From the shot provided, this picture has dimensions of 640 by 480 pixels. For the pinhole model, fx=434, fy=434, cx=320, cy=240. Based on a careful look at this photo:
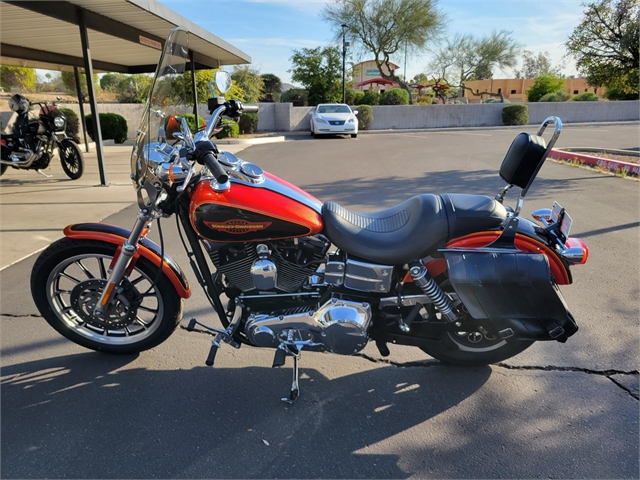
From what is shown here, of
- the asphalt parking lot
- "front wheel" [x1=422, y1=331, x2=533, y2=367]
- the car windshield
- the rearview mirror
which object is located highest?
the car windshield

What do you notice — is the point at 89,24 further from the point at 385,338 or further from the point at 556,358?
the point at 556,358

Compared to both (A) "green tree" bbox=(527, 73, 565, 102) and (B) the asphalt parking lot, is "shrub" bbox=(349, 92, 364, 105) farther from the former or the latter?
→ (B) the asphalt parking lot

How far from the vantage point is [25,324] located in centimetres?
312

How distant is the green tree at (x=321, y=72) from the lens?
26.0 m

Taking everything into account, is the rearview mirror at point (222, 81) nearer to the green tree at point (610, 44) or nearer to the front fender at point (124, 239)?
the front fender at point (124, 239)

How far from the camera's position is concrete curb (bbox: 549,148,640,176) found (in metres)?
8.12

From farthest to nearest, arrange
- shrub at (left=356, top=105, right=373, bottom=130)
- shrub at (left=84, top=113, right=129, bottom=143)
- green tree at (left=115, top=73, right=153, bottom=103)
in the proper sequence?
green tree at (left=115, top=73, right=153, bottom=103) → shrub at (left=356, top=105, right=373, bottom=130) → shrub at (left=84, top=113, right=129, bottom=143)

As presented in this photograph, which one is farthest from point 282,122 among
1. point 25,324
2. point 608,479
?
point 608,479

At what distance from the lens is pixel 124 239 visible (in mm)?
2459

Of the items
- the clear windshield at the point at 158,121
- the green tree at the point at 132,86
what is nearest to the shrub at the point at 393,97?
the green tree at the point at 132,86

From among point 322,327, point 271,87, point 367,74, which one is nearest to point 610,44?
point 322,327

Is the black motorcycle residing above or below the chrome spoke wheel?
above

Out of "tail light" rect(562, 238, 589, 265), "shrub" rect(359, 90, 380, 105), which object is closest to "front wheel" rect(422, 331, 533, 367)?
"tail light" rect(562, 238, 589, 265)

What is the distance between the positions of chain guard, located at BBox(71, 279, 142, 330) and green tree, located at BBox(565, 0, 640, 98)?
1199cm
